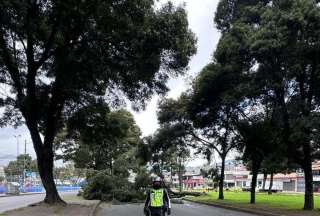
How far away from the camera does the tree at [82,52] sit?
20.8 m

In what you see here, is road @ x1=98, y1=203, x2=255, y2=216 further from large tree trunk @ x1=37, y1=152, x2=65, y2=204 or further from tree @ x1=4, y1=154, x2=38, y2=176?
tree @ x1=4, y1=154, x2=38, y2=176

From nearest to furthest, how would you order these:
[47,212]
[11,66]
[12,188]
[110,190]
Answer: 1. [47,212]
2. [11,66]
3. [110,190]
4. [12,188]

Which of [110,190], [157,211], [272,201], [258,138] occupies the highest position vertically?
[258,138]

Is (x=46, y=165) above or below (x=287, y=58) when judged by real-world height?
below

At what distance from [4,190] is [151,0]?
73.4m

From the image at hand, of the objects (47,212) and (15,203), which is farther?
(15,203)

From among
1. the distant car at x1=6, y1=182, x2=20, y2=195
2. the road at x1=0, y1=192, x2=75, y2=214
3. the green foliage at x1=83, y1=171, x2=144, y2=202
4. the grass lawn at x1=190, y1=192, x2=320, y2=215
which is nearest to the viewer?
the grass lawn at x1=190, y1=192, x2=320, y2=215

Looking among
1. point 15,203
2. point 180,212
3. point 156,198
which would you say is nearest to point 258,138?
point 180,212

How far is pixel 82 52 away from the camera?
77.9ft

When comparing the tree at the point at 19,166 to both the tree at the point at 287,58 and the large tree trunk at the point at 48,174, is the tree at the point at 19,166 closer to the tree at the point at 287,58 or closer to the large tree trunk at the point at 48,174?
the large tree trunk at the point at 48,174

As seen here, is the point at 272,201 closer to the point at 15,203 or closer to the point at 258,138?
the point at 258,138

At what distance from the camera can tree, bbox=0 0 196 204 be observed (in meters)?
20.8

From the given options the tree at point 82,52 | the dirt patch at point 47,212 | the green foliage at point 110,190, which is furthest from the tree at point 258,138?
the dirt patch at point 47,212

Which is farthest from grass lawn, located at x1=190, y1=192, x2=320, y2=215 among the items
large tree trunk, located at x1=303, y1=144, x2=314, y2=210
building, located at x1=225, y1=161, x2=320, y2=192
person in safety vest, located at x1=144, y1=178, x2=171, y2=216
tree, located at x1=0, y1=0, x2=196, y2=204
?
building, located at x1=225, y1=161, x2=320, y2=192
